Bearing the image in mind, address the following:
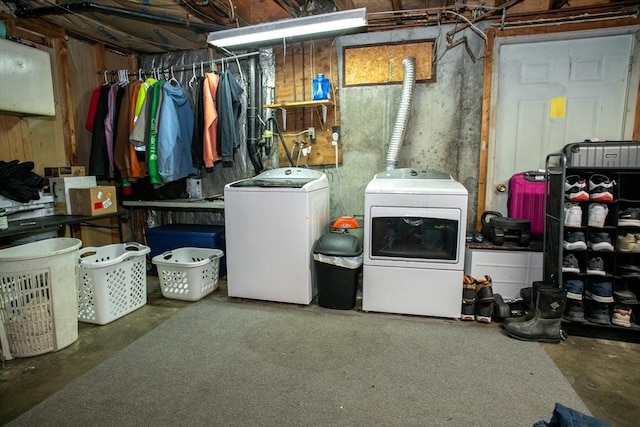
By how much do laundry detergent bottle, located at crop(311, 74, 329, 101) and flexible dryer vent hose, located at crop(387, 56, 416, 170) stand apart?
685 millimetres

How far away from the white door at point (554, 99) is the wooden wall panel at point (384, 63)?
0.62m

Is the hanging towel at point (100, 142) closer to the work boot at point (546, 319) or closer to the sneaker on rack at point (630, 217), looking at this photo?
the work boot at point (546, 319)

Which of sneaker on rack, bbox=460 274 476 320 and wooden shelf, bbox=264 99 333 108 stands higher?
wooden shelf, bbox=264 99 333 108

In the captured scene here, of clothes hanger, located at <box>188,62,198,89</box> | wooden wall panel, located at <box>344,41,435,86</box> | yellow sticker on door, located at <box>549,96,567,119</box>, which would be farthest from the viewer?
clothes hanger, located at <box>188,62,198,89</box>

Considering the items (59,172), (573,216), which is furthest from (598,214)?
(59,172)

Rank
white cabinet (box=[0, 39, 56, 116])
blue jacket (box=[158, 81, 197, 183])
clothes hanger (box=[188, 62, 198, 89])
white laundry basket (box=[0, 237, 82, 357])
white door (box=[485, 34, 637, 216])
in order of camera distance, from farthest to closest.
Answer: clothes hanger (box=[188, 62, 198, 89]) → blue jacket (box=[158, 81, 197, 183]) → white door (box=[485, 34, 637, 216]) → white cabinet (box=[0, 39, 56, 116]) → white laundry basket (box=[0, 237, 82, 357])

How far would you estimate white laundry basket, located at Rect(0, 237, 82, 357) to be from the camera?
207 centimetres

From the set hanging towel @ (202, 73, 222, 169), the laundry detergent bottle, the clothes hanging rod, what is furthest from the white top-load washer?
the clothes hanging rod

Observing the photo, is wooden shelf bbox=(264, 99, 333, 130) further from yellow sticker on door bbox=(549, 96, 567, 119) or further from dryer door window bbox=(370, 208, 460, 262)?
yellow sticker on door bbox=(549, 96, 567, 119)

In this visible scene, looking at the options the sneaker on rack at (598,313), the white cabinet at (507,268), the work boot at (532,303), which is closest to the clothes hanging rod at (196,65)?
the white cabinet at (507,268)

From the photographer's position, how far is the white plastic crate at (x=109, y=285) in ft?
8.30

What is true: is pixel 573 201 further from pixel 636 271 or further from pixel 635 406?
pixel 635 406

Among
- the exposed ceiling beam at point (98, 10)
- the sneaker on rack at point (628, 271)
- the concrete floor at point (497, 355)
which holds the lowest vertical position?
the concrete floor at point (497, 355)

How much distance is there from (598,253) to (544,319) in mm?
617
